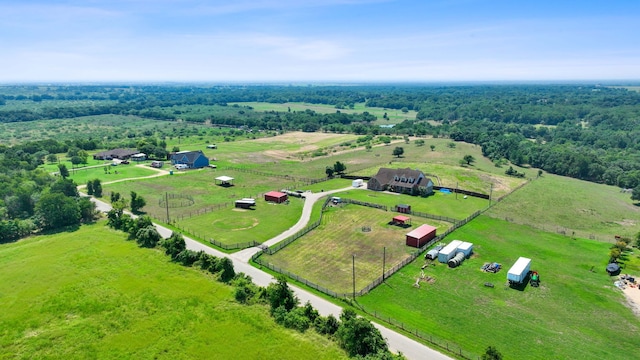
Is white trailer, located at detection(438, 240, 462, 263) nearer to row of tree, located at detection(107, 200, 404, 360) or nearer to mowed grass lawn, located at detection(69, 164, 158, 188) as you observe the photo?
row of tree, located at detection(107, 200, 404, 360)

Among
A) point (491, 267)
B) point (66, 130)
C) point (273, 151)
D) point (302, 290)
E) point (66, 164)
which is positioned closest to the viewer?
point (302, 290)

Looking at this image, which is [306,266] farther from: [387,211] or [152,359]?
[387,211]

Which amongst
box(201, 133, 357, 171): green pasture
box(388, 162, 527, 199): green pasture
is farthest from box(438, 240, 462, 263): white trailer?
box(201, 133, 357, 171): green pasture

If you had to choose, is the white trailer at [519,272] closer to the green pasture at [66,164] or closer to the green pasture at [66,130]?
the green pasture at [66,164]

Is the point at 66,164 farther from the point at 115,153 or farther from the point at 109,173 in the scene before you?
the point at 109,173

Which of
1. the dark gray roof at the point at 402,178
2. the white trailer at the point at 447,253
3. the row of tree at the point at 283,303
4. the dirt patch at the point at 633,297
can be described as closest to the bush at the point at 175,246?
the row of tree at the point at 283,303

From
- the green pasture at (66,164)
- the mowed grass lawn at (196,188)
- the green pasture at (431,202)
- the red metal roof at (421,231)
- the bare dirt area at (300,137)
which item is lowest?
the green pasture at (431,202)

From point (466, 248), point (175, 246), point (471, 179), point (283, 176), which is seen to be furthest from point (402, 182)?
→ point (175, 246)
